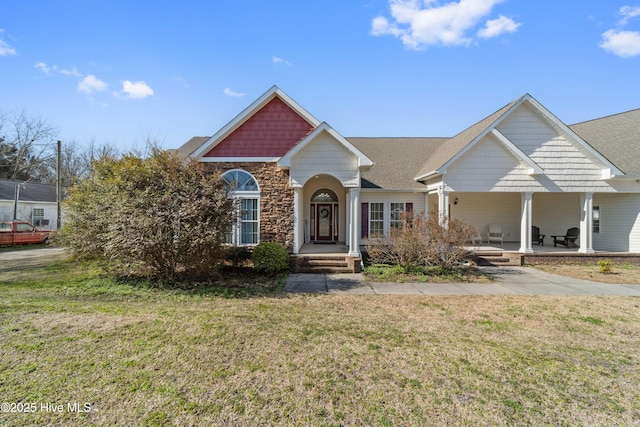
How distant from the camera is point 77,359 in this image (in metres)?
4.25

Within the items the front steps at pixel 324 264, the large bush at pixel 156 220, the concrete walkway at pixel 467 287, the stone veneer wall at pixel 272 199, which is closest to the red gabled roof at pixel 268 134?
the stone veneer wall at pixel 272 199

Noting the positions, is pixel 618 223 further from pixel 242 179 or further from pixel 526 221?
pixel 242 179

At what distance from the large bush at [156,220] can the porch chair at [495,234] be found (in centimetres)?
1345

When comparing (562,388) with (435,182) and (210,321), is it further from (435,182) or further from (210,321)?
(435,182)

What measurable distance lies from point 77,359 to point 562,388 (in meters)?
6.33

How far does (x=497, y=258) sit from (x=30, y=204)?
111 feet

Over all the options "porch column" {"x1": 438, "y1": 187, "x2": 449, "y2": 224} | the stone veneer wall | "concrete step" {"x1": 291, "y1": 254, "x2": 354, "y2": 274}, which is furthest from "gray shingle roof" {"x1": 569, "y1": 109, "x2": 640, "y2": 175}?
the stone veneer wall

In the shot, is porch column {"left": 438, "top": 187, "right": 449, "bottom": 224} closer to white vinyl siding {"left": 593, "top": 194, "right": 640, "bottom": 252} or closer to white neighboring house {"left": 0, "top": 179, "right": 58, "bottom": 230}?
white vinyl siding {"left": 593, "top": 194, "right": 640, "bottom": 252}

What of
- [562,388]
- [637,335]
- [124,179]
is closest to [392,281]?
[637,335]

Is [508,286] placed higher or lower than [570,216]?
lower

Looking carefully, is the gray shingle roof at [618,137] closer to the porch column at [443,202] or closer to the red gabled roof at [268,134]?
the porch column at [443,202]

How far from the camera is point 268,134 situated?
40.0 feet

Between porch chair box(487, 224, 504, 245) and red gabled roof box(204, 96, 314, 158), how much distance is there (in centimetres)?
1102

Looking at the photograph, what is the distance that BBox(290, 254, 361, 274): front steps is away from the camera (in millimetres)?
11242
